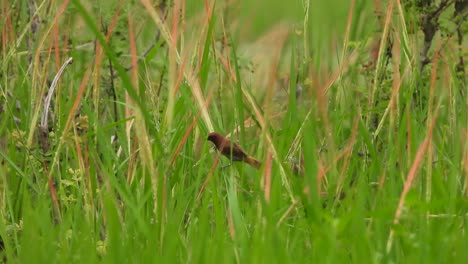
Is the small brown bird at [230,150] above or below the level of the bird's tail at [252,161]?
above

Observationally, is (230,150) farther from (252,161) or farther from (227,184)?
(227,184)

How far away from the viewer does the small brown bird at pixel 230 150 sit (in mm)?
2371

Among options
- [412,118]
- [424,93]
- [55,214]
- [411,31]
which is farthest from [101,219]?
[424,93]

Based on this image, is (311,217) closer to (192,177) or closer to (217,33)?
(192,177)

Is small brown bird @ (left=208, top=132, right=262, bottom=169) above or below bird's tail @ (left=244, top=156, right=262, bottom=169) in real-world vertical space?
above

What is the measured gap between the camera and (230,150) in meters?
2.41

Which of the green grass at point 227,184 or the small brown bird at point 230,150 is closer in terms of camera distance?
the green grass at point 227,184

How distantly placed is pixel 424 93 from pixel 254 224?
121cm

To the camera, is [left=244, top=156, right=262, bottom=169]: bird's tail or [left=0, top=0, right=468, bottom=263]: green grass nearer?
[left=0, top=0, right=468, bottom=263]: green grass

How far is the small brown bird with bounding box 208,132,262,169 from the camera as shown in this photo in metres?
2.37

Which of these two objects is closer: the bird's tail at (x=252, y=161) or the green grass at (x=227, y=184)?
the green grass at (x=227, y=184)

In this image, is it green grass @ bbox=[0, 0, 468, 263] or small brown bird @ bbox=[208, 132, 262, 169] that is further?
small brown bird @ bbox=[208, 132, 262, 169]

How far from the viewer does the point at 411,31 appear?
297 centimetres

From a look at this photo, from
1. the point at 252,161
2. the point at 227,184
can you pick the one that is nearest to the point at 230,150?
the point at 252,161
